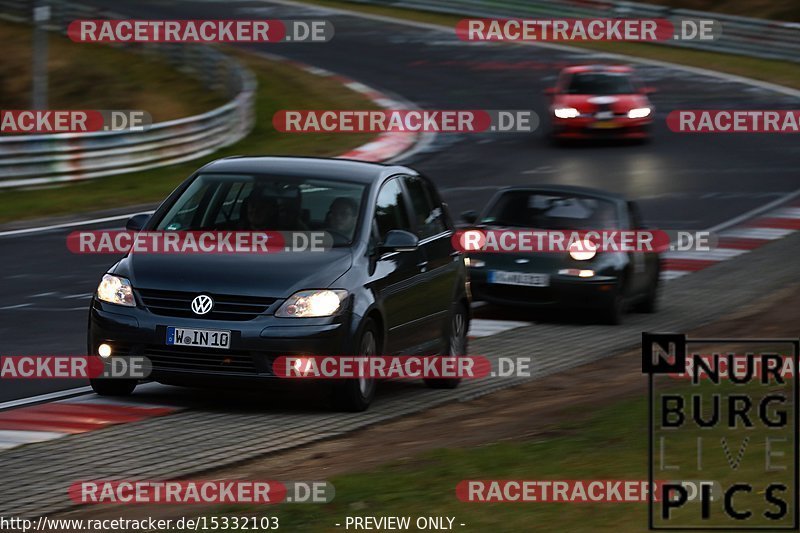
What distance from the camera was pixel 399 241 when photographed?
11.1 m

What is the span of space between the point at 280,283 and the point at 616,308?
6.71 meters

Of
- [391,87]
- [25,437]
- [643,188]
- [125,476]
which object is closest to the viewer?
[125,476]

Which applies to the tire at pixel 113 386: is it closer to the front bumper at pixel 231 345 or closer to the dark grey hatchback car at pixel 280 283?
the dark grey hatchback car at pixel 280 283

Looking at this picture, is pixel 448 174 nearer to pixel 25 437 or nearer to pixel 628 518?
pixel 25 437

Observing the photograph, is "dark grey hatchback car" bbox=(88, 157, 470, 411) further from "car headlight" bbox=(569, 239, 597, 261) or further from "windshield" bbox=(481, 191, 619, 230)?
"windshield" bbox=(481, 191, 619, 230)

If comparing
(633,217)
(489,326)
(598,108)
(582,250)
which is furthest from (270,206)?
(598,108)

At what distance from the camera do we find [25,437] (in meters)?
Result: 9.73

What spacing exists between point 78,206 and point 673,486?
17.5 metres

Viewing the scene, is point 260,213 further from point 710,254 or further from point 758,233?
point 758,233

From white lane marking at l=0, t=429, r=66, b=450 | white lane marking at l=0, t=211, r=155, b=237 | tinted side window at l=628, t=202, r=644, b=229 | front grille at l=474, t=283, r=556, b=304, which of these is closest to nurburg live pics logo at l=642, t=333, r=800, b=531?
white lane marking at l=0, t=429, r=66, b=450

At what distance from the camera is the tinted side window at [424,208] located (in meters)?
12.2

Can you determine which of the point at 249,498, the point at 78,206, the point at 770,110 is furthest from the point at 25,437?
the point at 770,110

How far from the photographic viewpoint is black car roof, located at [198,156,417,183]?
11422 millimetres

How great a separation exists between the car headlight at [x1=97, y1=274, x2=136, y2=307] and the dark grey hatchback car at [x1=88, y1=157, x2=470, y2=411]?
0.01m
